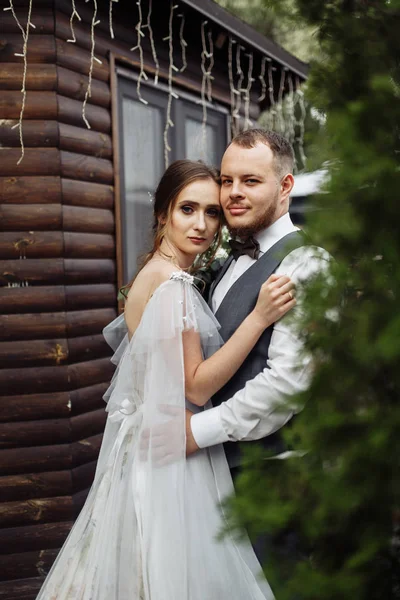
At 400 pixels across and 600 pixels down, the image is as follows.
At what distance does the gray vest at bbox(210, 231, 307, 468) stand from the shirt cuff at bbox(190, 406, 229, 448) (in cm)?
13

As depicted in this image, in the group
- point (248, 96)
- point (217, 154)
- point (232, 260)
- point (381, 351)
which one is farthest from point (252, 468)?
point (248, 96)

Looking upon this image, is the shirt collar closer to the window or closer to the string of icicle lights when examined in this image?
the string of icicle lights

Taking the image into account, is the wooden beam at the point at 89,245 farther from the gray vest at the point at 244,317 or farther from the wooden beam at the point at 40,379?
the gray vest at the point at 244,317

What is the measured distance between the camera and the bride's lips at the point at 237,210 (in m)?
2.76

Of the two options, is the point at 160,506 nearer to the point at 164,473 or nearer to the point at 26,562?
the point at 164,473

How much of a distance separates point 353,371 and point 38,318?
364 cm

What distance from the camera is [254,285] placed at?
Answer: 2689 mm

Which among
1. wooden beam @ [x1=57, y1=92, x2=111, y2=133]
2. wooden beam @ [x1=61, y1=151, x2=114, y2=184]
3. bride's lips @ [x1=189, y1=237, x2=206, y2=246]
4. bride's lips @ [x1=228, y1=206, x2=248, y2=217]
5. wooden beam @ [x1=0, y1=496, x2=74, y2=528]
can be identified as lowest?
wooden beam @ [x1=0, y1=496, x2=74, y2=528]

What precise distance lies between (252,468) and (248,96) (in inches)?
268

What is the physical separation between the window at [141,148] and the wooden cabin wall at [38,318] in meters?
0.87

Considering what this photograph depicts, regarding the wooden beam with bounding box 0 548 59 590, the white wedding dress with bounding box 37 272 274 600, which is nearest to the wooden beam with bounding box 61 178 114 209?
the white wedding dress with bounding box 37 272 274 600

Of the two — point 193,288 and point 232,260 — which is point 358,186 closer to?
point 193,288

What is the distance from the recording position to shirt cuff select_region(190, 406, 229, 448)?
2537mm

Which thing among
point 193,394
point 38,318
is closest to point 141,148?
point 38,318
